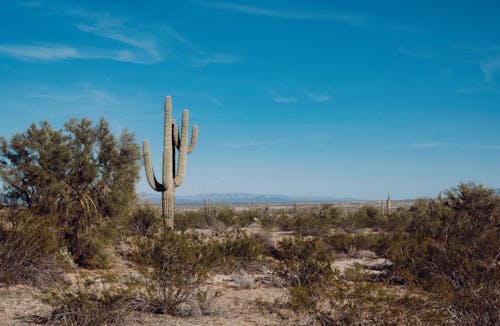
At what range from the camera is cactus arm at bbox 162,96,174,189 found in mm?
15359

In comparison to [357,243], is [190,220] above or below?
above

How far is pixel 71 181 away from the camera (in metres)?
12.1

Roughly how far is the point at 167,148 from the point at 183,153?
0.66m

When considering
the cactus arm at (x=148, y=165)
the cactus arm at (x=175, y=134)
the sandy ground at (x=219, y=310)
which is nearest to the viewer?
the sandy ground at (x=219, y=310)

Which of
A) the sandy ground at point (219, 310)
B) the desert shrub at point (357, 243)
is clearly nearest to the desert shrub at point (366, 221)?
the desert shrub at point (357, 243)

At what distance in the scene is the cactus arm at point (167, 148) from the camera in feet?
50.4

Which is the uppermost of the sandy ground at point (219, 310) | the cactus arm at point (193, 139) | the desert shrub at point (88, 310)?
the cactus arm at point (193, 139)

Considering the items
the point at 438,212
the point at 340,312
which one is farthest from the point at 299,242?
the point at 438,212

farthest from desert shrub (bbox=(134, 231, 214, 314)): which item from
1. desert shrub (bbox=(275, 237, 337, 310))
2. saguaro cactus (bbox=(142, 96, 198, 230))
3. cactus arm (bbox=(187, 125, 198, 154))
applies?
cactus arm (bbox=(187, 125, 198, 154))

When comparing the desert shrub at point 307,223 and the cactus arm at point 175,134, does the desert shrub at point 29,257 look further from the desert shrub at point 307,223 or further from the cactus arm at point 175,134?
the desert shrub at point 307,223

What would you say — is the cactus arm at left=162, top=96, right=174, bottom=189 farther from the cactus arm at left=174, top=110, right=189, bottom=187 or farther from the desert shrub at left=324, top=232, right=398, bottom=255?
the desert shrub at left=324, top=232, right=398, bottom=255

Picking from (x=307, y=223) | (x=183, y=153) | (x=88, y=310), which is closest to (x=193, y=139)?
(x=183, y=153)

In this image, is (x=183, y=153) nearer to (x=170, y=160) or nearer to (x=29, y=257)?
(x=170, y=160)

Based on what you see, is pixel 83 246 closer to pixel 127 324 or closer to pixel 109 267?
pixel 109 267
